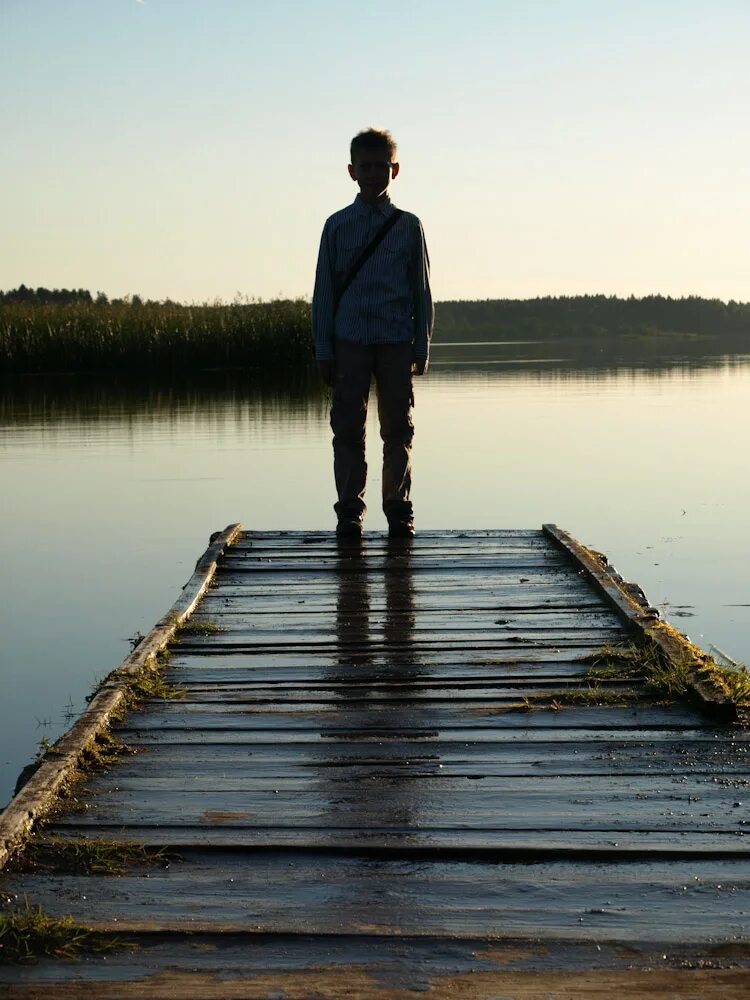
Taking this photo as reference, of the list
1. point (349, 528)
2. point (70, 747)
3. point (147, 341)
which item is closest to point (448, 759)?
point (70, 747)

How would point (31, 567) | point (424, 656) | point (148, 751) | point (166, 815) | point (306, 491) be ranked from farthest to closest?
point (306, 491), point (31, 567), point (424, 656), point (148, 751), point (166, 815)

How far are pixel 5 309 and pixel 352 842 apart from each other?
2593 cm

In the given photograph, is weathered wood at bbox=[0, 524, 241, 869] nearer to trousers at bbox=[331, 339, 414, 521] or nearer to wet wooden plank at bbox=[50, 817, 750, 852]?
wet wooden plank at bbox=[50, 817, 750, 852]

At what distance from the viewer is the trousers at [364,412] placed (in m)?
6.40

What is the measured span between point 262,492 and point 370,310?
6.00 meters

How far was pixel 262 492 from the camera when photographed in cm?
1217

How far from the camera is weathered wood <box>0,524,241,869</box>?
2.75 m

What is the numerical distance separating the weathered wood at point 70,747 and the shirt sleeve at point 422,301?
1.94 meters

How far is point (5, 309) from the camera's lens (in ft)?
88.5

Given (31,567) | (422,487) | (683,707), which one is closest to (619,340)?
(422,487)

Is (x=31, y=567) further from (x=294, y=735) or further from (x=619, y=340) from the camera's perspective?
(x=619, y=340)

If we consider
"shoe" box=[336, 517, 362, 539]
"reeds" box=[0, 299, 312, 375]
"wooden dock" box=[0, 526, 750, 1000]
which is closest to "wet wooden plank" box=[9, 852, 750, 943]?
"wooden dock" box=[0, 526, 750, 1000]

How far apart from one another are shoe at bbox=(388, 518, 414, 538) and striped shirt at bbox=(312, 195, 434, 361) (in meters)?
1.06

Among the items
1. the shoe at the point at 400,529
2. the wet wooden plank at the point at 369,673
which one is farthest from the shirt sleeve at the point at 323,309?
the wet wooden plank at the point at 369,673
